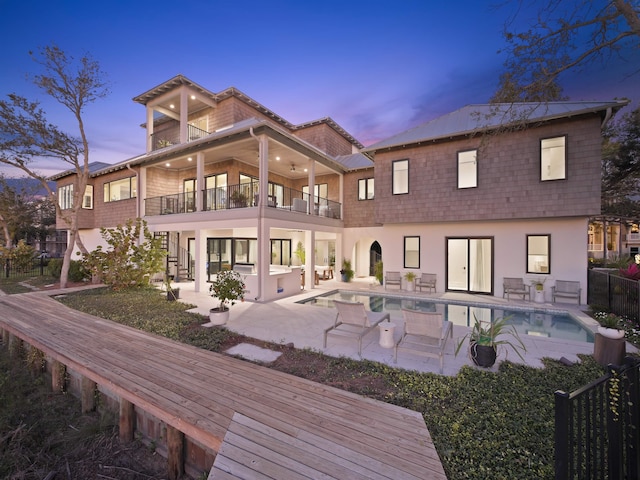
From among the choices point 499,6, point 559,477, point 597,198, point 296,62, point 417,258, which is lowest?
point 559,477

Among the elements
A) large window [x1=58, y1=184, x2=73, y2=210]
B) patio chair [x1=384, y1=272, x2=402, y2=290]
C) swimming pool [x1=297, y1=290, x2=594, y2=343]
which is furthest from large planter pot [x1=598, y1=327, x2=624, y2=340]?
large window [x1=58, y1=184, x2=73, y2=210]

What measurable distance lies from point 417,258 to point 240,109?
12.5 meters

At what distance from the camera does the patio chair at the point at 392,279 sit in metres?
13.6

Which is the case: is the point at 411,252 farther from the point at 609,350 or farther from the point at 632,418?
the point at 632,418

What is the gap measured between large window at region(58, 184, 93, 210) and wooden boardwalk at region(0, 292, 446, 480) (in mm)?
18125

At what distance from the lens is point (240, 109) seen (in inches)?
611

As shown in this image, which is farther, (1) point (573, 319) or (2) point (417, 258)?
(2) point (417, 258)

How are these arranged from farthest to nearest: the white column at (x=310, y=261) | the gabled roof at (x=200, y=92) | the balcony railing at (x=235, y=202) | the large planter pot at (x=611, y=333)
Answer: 1. the gabled roof at (x=200, y=92)
2. the white column at (x=310, y=261)
3. the balcony railing at (x=235, y=202)
4. the large planter pot at (x=611, y=333)

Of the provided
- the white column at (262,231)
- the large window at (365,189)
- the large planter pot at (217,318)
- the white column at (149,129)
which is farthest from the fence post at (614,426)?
the white column at (149,129)

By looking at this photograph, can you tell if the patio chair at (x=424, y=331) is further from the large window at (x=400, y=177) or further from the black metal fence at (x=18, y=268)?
the black metal fence at (x=18, y=268)

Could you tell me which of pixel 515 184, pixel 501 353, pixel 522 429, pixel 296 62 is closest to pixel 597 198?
pixel 515 184

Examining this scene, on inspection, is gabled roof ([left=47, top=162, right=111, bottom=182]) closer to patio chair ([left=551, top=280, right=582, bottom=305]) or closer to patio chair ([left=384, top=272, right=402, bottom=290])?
patio chair ([left=384, top=272, right=402, bottom=290])

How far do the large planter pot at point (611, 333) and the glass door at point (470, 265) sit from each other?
7.29 metres

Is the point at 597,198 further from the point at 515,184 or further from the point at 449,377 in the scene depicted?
the point at 449,377
